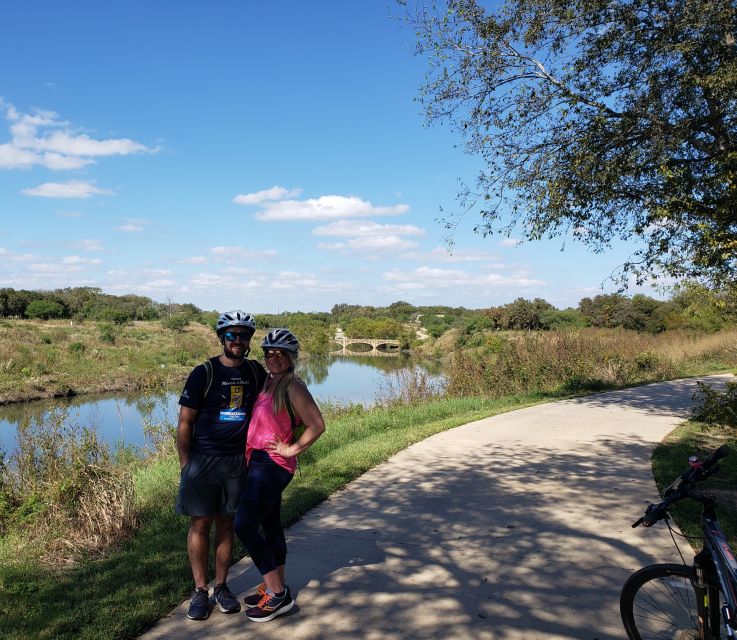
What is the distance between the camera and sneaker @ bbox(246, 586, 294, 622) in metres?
3.70

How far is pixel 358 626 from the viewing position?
142 inches

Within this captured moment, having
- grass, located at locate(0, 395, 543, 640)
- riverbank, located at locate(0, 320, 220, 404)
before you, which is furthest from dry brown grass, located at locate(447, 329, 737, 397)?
riverbank, located at locate(0, 320, 220, 404)

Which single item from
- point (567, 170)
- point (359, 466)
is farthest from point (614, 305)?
point (359, 466)

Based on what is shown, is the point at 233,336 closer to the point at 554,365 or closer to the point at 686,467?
the point at 686,467

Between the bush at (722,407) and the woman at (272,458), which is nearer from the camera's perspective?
the woman at (272,458)

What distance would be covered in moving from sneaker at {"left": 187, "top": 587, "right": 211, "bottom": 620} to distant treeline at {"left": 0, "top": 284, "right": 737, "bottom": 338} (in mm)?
6915

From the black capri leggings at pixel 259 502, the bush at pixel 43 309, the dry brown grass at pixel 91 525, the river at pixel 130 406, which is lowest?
the river at pixel 130 406

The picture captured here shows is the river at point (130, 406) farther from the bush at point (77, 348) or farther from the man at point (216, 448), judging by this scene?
the bush at point (77, 348)

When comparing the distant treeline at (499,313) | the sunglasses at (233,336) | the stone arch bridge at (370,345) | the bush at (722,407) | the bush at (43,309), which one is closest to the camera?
the sunglasses at (233,336)

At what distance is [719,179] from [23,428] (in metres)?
10.8

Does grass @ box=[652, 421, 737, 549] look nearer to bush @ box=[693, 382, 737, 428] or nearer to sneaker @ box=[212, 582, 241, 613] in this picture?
bush @ box=[693, 382, 737, 428]

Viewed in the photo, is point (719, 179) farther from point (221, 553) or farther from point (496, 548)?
point (221, 553)

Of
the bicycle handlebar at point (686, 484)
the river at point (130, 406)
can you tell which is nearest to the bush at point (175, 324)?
the river at point (130, 406)

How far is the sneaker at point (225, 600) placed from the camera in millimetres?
3811
